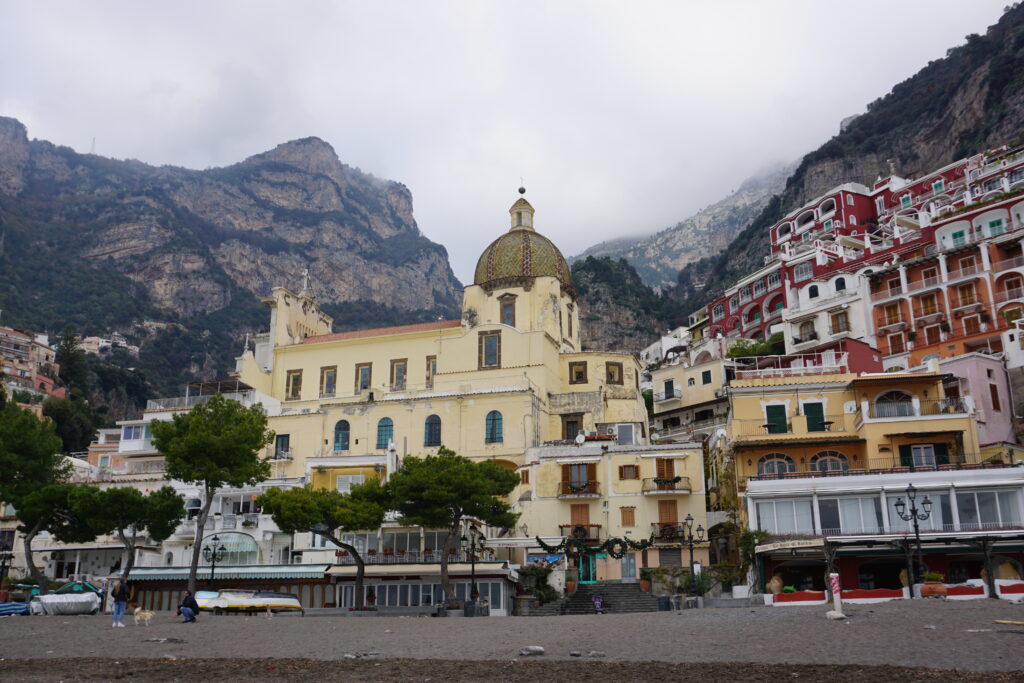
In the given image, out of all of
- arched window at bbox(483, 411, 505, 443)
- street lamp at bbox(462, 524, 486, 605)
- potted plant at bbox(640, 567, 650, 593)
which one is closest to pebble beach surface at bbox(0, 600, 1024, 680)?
street lamp at bbox(462, 524, 486, 605)

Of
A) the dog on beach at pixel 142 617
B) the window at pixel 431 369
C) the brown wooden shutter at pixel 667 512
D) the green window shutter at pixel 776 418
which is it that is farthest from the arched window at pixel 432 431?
the dog on beach at pixel 142 617

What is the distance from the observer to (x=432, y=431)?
53969 millimetres

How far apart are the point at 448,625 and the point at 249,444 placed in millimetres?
18672

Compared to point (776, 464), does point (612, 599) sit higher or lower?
lower

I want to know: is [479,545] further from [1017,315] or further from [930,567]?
[1017,315]

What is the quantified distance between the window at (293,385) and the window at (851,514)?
117 ft

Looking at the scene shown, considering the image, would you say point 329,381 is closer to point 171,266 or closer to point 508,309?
point 508,309

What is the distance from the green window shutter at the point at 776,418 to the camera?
4325 cm

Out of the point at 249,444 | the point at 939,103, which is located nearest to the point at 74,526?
the point at 249,444

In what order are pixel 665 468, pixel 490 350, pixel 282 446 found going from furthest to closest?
1. pixel 282 446
2. pixel 490 350
3. pixel 665 468

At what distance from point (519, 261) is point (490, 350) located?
23.1 ft

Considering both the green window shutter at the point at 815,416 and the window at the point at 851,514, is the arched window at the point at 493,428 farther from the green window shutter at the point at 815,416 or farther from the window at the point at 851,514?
the window at the point at 851,514

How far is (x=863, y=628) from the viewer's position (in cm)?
2047

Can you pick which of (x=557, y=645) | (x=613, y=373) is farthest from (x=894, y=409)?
(x=557, y=645)
